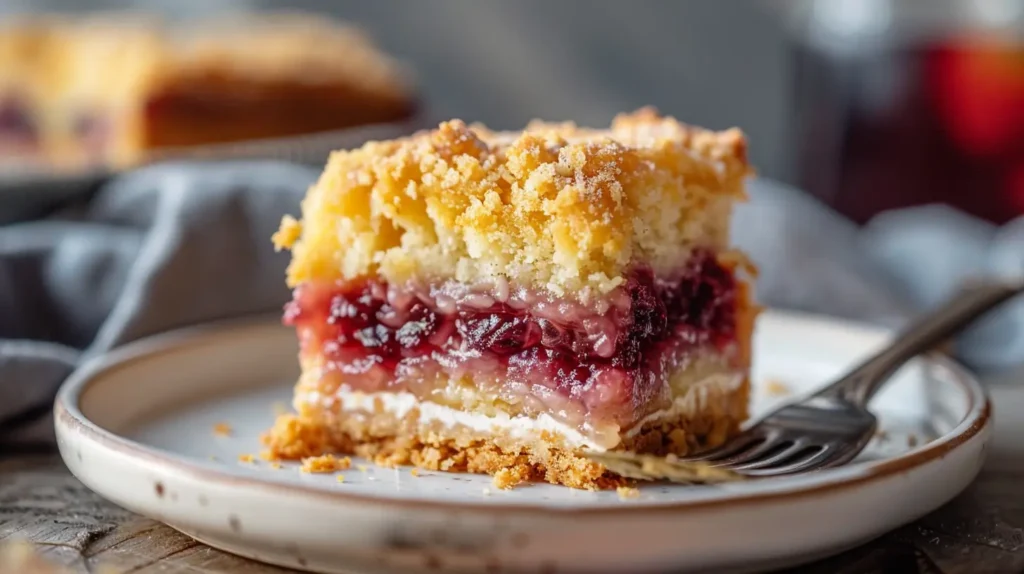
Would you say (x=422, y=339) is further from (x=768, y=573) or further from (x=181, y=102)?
(x=181, y=102)

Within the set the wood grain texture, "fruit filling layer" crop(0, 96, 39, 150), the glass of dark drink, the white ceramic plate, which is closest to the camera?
Answer: the white ceramic plate

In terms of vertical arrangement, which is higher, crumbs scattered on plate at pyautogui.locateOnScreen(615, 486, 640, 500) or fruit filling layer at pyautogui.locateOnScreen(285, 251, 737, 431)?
fruit filling layer at pyautogui.locateOnScreen(285, 251, 737, 431)

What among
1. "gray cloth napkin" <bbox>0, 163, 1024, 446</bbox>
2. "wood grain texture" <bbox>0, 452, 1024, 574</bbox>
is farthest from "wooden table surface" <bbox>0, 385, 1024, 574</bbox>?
"gray cloth napkin" <bbox>0, 163, 1024, 446</bbox>

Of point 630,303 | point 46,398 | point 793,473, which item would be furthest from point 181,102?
→ point 793,473

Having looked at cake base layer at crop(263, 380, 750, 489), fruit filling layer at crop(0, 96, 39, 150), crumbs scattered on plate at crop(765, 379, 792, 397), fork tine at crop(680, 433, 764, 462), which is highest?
fork tine at crop(680, 433, 764, 462)

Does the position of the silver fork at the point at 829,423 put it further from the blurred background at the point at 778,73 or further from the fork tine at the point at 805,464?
the blurred background at the point at 778,73

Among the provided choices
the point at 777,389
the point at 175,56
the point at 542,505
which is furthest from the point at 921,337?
the point at 175,56

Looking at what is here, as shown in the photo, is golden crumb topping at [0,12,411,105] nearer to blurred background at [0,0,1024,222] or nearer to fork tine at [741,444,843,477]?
blurred background at [0,0,1024,222]

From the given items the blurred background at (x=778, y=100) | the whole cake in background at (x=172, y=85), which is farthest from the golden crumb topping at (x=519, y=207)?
the whole cake in background at (x=172, y=85)

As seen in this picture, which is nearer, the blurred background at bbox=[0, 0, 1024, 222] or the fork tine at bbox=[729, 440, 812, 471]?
the fork tine at bbox=[729, 440, 812, 471]
